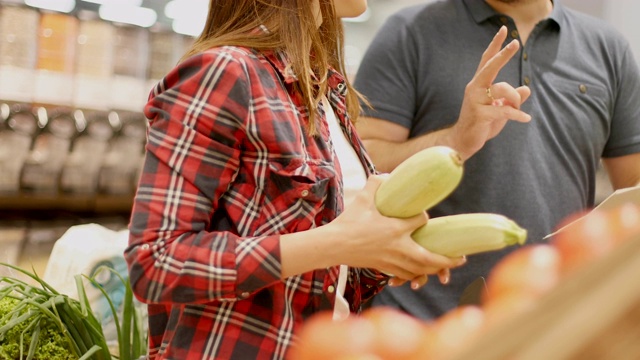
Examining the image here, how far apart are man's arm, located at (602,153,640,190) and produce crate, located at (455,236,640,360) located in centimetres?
165

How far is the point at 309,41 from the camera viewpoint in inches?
45.0

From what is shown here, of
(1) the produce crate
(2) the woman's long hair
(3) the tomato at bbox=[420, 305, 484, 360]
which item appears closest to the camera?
(1) the produce crate

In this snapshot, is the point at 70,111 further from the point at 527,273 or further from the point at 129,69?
the point at 527,273

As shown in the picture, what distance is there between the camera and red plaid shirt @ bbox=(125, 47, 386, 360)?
3.17ft

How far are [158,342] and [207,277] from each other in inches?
8.4

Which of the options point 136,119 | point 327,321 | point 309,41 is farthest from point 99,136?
point 327,321

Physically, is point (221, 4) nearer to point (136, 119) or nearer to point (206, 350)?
point (206, 350)

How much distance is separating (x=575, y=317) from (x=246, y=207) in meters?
0.73

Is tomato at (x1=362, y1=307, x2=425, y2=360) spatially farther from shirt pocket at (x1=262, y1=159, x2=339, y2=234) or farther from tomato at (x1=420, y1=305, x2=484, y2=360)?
shirt pocket at (x1=262, y1=159, x2=339, y2=234)

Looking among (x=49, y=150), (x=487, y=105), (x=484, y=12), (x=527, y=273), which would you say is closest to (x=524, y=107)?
(x=484, y=12)

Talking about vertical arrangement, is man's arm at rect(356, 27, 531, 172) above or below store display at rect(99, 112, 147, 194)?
above

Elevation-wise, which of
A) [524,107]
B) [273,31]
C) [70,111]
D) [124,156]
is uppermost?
[273,31]

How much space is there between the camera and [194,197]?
99cm

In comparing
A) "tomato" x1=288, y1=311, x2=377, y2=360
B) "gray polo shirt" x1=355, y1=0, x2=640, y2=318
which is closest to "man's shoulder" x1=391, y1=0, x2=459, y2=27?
"gray polo shirt" x1=355, y1=0, x2=640, y2=318
